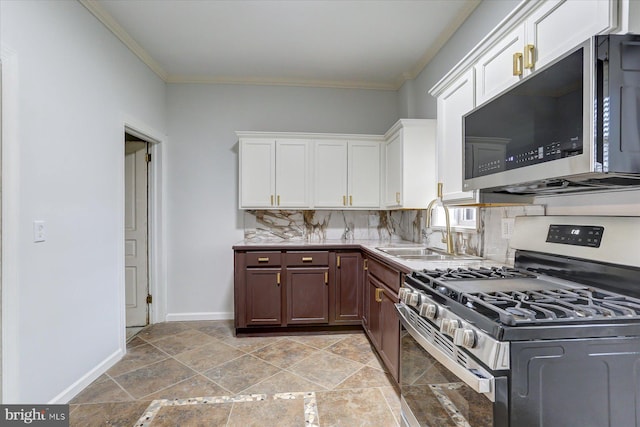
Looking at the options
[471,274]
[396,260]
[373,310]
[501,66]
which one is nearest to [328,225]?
[373,310]

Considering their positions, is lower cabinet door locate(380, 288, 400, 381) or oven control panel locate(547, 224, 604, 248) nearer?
oven control panel locate(547, 224, 604, 248)

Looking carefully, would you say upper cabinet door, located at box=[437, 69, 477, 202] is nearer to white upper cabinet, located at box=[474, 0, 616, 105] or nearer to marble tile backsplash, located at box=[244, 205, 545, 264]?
white upper cabinet, located at box=[474, 0, 616, 105]

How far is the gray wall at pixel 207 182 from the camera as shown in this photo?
140 inches

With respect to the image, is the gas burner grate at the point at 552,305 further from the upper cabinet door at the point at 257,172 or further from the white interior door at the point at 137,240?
the white interior door at the point at 137,240

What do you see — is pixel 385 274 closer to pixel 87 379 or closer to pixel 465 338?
pixel 465 338

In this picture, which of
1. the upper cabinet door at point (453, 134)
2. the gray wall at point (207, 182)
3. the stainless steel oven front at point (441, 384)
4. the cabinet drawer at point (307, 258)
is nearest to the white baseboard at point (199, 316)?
the gray wall at point (207, 182)

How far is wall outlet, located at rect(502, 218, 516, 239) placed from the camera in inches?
71.7

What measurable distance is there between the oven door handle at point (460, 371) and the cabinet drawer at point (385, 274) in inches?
25.5

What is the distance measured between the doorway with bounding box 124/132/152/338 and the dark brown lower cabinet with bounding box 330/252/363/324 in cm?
210

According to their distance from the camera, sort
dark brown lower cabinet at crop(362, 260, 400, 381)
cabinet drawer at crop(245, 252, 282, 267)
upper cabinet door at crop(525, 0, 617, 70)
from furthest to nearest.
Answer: cabinet drawer at crop(245, 252, 282, 267)
dark brown lower cabinet at crop(362, 260, 400, 381)
upper cabinet door at crop(525, 0, 617, 70)

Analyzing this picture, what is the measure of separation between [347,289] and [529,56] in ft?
7.83

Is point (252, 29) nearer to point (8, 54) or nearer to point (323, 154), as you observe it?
point (323, 154)

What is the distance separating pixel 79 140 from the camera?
85.0 inches

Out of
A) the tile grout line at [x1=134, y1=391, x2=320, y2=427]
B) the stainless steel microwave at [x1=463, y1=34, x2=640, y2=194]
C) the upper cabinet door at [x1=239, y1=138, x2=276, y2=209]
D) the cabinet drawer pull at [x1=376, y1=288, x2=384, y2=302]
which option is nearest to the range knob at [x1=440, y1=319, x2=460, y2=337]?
the stainless steel microwave at [x1=463, y1=34, x2=640, y2=194]
